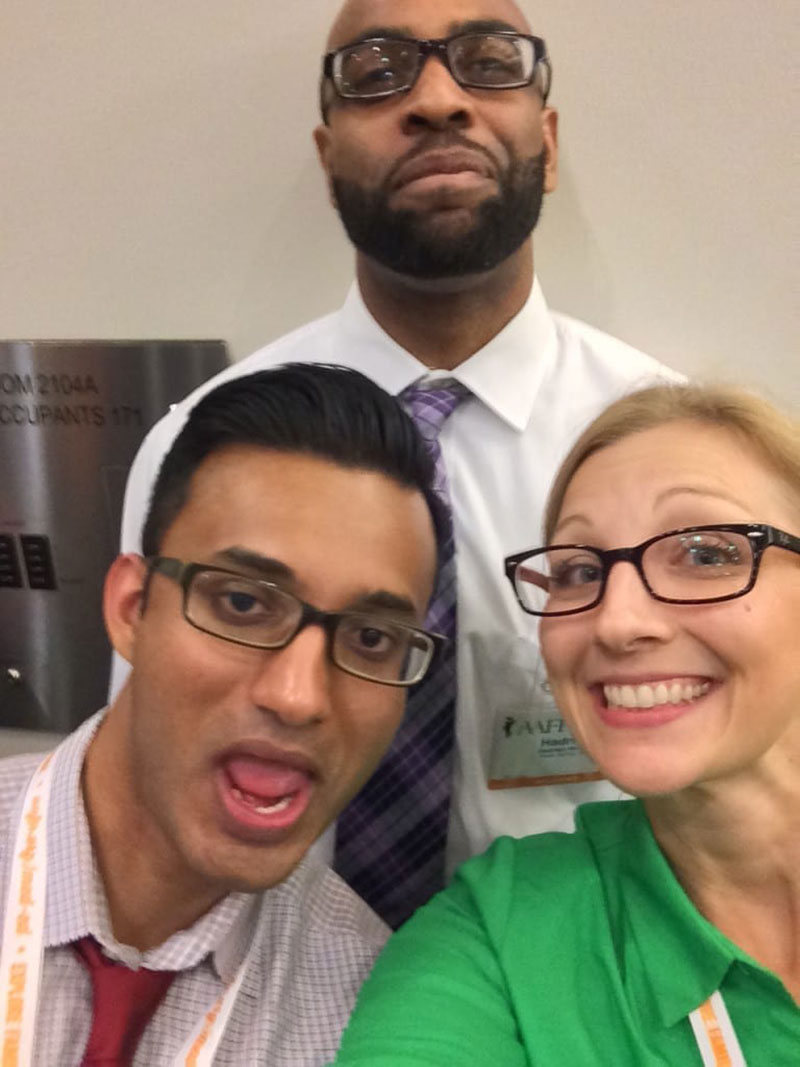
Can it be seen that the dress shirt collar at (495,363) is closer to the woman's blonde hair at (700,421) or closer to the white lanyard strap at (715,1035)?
the woman's blonde hair at (700,421)

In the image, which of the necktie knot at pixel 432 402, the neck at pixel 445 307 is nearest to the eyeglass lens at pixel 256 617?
the necktie knot at pixel 432 402

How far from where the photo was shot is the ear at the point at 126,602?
913 millimetres

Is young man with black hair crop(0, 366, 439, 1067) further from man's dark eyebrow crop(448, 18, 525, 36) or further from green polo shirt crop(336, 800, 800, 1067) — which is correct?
man's dark eyebrow crop(448, 18, 525, 36)

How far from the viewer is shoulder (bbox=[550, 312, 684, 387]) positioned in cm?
127

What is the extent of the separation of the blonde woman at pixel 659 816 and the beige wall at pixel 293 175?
0.57m

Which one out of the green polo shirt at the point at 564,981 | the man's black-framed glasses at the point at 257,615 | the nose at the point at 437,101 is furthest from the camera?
the nose at the point at 437,101

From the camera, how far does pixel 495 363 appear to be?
1.24 metres

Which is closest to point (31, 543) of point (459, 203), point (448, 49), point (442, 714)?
point (442, 714)

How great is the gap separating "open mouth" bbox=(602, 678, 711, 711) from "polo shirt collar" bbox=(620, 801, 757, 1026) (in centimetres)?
18

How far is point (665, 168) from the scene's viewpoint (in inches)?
51.9

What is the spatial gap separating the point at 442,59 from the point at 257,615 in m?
0.82

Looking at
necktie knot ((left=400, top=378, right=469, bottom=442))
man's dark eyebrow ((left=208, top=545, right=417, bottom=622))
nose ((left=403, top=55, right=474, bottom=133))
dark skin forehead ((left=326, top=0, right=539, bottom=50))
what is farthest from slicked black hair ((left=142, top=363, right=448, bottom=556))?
dark skin forehead ((left=326, top=0, right=539, bottom=50))

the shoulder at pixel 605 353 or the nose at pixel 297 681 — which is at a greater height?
the shoulder at pixel 605 353

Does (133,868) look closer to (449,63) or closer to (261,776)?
(261,776)
